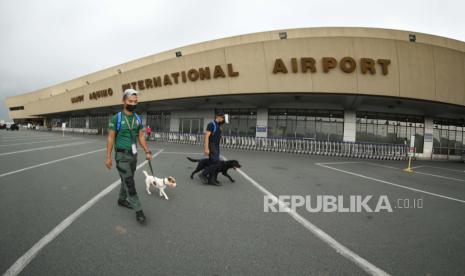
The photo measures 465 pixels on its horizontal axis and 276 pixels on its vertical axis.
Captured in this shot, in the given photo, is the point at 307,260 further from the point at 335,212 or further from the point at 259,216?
the point at 335,212

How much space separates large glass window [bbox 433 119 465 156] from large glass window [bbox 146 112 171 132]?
Answer: 29491 millimetres

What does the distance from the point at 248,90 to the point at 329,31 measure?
11.1m

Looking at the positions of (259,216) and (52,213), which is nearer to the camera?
(52,213)

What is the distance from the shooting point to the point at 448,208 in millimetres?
4516

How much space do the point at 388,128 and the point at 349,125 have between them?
4.28 m

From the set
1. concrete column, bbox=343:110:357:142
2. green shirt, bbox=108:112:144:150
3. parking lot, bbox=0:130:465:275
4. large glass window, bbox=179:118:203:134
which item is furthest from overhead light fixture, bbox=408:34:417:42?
green shirt, bbox=108:112:144:150

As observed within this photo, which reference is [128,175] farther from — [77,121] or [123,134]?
[77,121]

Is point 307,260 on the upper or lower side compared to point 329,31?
lower

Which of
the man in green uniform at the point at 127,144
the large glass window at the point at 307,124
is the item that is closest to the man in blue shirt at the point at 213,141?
the man in green uniform at the point at 127,144

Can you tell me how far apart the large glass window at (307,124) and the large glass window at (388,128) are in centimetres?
202

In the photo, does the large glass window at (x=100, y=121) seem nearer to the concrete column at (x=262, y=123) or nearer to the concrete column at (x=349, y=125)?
the concrete column at (x=262, y=123)

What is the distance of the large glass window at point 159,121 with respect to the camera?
90.8 feet

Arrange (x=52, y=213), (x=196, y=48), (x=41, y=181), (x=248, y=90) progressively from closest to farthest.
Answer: (x=52, y=213) → (x=41, y=181) → (x=248, y=90) → (x=196, y=48)

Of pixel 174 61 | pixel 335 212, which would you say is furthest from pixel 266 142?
pixel 335 212
